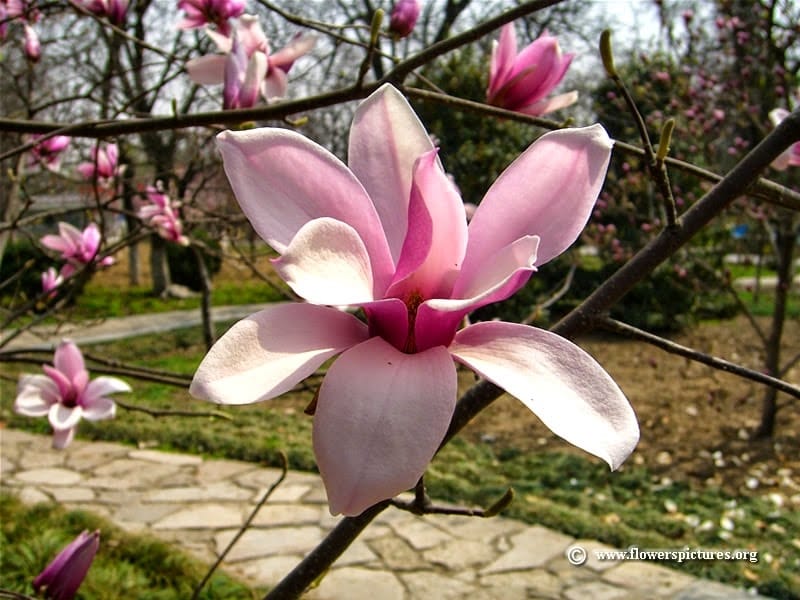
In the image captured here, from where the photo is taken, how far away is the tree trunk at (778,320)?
541 cm

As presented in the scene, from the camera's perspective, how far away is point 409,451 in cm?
45

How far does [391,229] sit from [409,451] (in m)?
0.21

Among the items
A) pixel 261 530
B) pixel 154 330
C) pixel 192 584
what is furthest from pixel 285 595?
pixel 154 330

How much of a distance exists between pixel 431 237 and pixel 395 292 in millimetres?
50

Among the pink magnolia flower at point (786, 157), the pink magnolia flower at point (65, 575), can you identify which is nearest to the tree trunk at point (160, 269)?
the pink magnolia flower at point (65, 575)

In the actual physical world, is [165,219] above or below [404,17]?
below

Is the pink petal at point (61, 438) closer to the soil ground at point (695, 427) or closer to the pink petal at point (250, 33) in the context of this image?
the pink petal at point (250, 33)

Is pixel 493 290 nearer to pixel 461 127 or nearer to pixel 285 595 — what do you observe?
pixel 285 595

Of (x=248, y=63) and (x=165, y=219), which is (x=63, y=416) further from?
(x=165, y=219)

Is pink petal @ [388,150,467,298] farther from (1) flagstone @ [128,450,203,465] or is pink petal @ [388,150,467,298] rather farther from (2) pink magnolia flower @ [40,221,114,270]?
(1) flagstone @ [128,450,203,465]

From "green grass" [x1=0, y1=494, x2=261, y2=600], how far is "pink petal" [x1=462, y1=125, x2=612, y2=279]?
3.16 meters

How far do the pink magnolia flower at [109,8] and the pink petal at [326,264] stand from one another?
1725 mm

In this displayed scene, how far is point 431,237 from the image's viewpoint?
0.55 meters

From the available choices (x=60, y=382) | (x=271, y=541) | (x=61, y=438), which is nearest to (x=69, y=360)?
(x=60, y=382)
